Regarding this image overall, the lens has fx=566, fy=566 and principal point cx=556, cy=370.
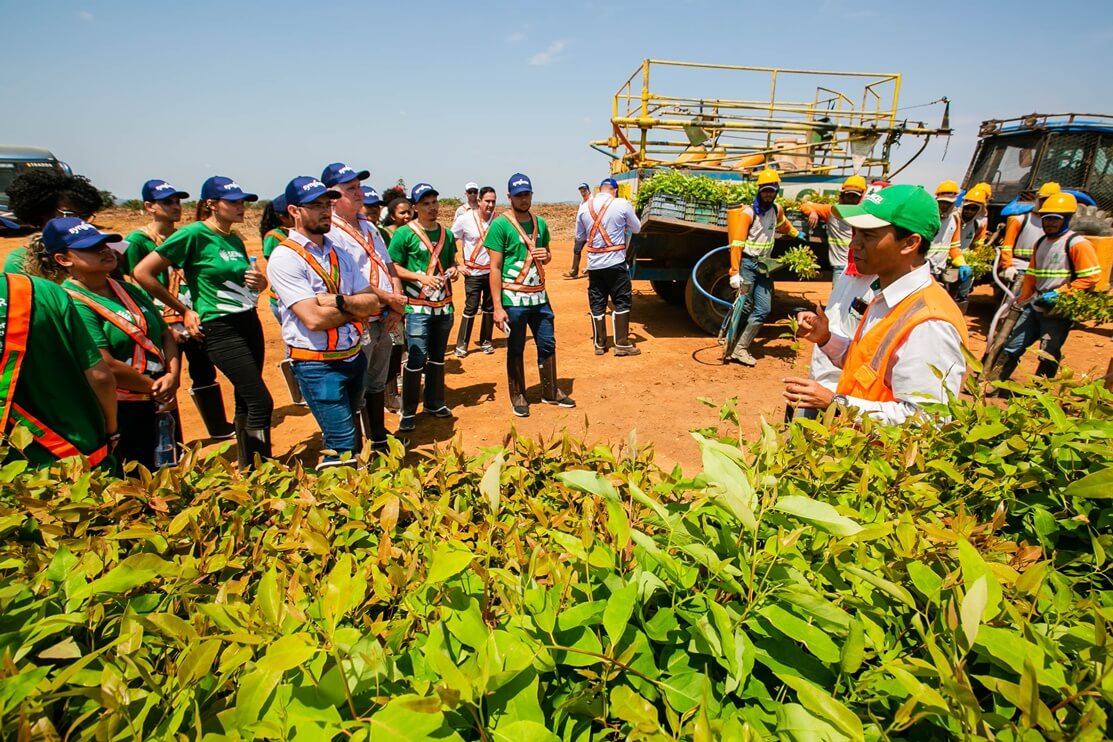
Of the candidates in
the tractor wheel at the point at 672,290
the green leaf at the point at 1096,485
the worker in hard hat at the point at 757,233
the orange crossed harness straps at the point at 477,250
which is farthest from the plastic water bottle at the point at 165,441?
the tractor wheel at the point at 672,290

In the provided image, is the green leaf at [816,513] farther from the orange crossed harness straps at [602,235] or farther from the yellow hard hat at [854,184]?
the yellow hard hat at [854,184]

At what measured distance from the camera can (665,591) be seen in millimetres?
864

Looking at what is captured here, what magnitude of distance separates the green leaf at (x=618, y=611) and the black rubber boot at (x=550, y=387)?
4883 millimetres

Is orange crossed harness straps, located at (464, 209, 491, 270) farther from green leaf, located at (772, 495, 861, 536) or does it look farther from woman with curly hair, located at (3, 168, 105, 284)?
green leaf, located at (772, 495, 861, 536)

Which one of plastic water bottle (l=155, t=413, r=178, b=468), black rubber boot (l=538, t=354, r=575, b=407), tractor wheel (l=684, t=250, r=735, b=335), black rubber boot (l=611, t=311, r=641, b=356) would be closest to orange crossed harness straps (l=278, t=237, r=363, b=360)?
plastic water bottle (l=155, t=413, r=178, b=468)

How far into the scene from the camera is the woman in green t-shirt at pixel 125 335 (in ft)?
9.01

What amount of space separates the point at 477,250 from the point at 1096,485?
653 cm

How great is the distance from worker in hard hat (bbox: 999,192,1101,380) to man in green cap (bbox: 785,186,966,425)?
4.02 m

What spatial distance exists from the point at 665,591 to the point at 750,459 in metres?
0.60

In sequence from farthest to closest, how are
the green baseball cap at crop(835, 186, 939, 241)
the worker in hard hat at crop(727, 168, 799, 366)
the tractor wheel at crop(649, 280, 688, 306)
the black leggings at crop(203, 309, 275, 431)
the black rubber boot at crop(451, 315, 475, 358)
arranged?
the tractor wheel at crop(649, 280, 688, 306) < the black rubber boot at crop(451, 315, 475, 358) < the worker in hard hat at crop(727, 168, 799, 366) < the black leggings at crop(203, 309, 275, 431) < the green baseball cap at crop(835, 186, 939, 241)

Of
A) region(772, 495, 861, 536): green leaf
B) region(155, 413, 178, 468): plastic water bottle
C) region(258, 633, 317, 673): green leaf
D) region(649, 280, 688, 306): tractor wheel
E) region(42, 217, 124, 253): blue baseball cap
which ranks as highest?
region(42, 217, 124, 253): blue baseball cap

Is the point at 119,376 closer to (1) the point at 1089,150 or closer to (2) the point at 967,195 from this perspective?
(2) the point at 967,195

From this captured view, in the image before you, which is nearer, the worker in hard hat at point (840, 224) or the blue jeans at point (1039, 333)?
the blue jeans at point (1039, 333)

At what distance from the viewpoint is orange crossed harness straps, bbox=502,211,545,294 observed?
5.16 m
